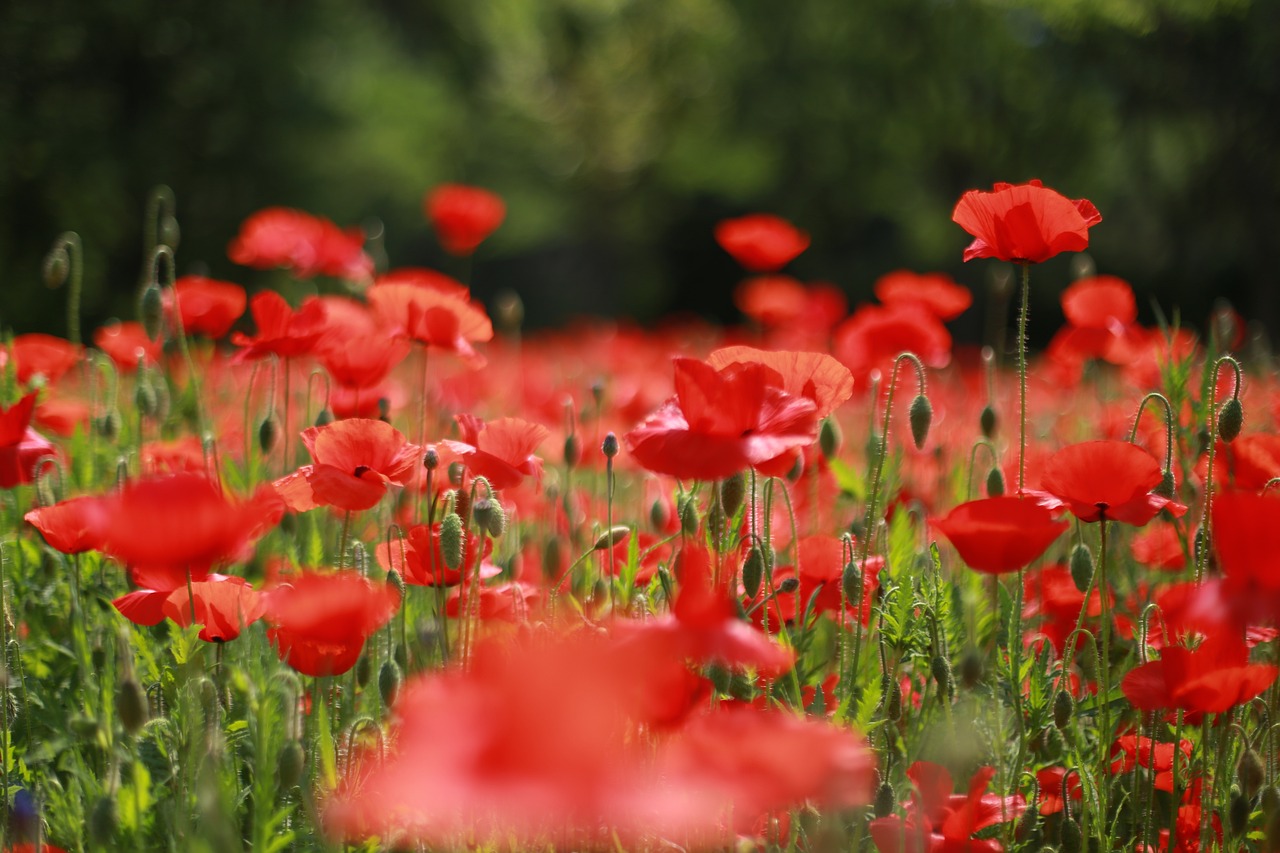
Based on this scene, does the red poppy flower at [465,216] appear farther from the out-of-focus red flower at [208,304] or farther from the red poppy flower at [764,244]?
the out-of-focus red flower at [208,304]

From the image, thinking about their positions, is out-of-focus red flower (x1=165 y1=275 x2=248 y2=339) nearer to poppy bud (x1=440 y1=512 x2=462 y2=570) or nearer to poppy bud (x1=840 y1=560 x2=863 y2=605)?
poppy bud (x1=440 y1=512 x2=462 y2=570)

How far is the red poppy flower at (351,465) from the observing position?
4.39 feet

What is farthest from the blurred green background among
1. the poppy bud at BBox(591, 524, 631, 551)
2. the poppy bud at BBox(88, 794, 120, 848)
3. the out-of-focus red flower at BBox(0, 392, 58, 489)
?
the poppy bud at BBox(88, 794, 120, 848)

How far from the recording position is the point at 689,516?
1.51 m

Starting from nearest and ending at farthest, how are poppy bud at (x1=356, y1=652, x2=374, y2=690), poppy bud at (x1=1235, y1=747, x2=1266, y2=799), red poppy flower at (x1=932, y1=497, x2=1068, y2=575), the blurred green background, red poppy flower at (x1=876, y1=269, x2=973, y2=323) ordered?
1. red poppy flower at (x1=932, y1=497, x2=1068, y2=575)
2. poppy bud at (x1=1235, y1=747, x2=1266, y2=799)
3. poppy bud at (x1=356, y1=652, x2=374, y2=690)
4. red poppy flower at (x1=876, y1=269, x2=973, y2=323)
5. the blurred green background

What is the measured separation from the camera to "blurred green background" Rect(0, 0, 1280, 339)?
1033 cm

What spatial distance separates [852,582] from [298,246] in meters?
1.92

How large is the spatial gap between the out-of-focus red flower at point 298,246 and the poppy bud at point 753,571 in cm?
178

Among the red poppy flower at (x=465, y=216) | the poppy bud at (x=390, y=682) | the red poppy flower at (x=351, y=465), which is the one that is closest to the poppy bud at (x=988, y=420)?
the red poppy flower at (x=351, y=465)

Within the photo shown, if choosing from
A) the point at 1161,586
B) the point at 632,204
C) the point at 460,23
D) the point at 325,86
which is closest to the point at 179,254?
the point at 325,86

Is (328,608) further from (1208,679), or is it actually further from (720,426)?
(1208,679)

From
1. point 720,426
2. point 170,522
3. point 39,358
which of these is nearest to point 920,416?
point 720,426

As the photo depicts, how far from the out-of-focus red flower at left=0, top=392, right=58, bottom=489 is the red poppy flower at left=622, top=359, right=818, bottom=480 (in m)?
0.76

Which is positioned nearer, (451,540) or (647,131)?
(451,540)
